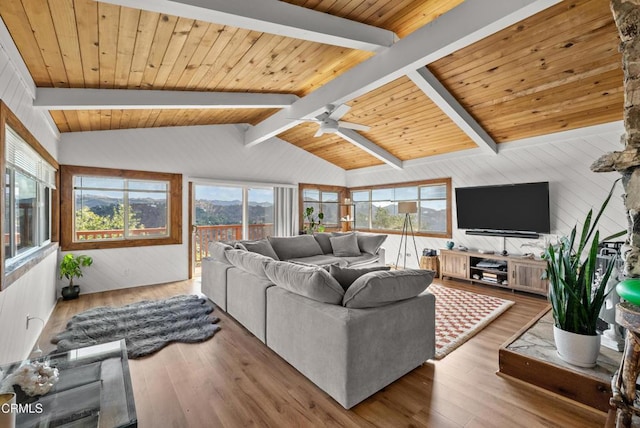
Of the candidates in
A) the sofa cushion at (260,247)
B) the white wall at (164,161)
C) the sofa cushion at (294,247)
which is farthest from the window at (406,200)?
the sofa cushion at (260,247)

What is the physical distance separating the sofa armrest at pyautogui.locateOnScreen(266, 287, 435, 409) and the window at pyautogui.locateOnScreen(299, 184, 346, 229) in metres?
5.27

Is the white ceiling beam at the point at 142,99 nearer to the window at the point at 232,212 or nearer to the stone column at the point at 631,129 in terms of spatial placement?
the window at the point at 232,212

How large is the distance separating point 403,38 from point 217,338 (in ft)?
12.5

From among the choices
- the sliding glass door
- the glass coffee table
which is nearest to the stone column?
the glass coffee table

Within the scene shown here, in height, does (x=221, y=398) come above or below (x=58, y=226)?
below

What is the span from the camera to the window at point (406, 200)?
249 inches

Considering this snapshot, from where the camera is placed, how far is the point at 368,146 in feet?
20.8

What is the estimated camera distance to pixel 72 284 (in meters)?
4.53

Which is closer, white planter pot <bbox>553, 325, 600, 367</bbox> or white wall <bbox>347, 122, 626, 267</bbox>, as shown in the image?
white planter pot <bbox>553, 325, 600, 367</bbox>

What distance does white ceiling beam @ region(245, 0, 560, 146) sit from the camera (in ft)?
8.01

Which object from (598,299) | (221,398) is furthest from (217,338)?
(598,299)

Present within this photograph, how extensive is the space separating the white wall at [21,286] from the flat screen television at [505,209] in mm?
6214

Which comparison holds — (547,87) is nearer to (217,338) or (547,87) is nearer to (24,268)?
(217,338)

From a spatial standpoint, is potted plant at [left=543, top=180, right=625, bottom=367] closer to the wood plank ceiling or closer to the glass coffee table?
the wood plank ceiling
